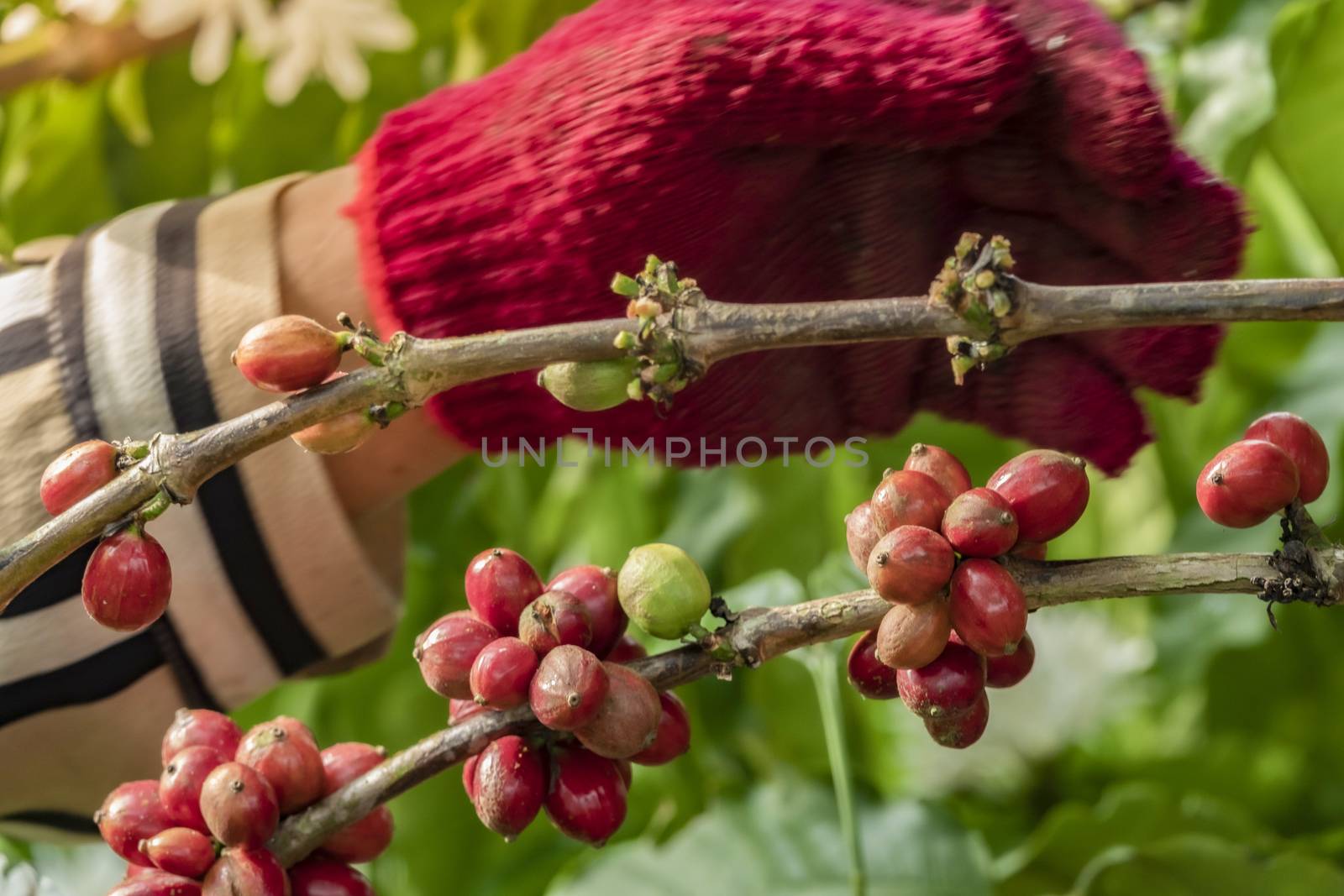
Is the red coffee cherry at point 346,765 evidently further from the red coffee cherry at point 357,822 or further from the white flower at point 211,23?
the white flower at point 211,23

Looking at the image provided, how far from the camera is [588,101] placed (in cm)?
33

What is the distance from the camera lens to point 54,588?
0.34m

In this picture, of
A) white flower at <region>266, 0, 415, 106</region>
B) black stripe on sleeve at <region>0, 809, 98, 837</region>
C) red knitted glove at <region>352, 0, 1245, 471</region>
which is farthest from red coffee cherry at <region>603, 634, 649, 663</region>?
white flower at <region>266, 0, 415, 106</region>

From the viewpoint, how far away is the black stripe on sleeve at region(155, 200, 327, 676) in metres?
0.36

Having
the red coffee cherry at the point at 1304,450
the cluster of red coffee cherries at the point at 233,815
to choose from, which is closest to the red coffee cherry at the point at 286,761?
the cluster of red coffee cherries at the point at 233,815

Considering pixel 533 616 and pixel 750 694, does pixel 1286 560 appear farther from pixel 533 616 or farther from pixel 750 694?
pixel 750 694

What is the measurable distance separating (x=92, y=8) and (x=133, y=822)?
1.44 ft

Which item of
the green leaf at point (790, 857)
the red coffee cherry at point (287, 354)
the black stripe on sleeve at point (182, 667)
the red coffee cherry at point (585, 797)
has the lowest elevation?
the green leaf at point (790, 857)

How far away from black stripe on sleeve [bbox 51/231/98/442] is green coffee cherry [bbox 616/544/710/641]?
0.18 m

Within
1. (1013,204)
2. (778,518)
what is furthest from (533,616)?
(778,518)

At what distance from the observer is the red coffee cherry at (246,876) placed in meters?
0.25

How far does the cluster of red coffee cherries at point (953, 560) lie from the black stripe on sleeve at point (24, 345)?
0.79ft

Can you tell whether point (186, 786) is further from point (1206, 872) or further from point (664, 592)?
point (1206, 872)

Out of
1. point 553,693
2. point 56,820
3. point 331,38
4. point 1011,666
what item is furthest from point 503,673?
point 331,38
